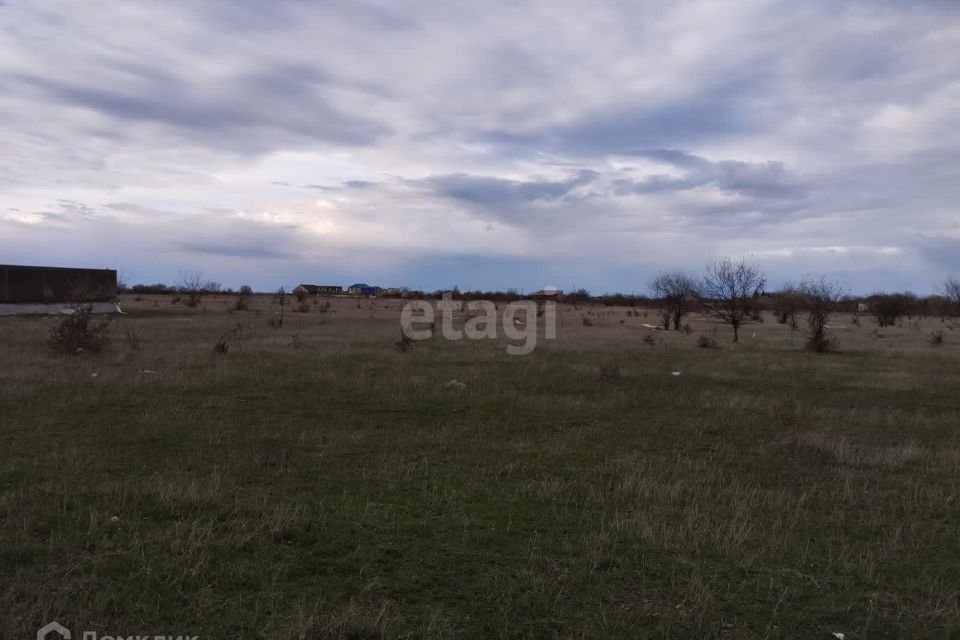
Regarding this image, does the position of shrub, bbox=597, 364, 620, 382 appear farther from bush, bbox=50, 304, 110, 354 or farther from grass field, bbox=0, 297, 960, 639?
bush, bbox=50, 304, 110, 354

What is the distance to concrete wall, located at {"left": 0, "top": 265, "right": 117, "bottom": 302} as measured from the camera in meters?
34.5

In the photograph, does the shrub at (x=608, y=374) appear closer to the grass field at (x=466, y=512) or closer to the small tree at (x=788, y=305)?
the grass field at (x=466, y=512)

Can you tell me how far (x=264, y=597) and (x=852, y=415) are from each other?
10819 millimetres

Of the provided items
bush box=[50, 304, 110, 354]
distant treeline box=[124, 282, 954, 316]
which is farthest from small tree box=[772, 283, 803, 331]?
bush box=[50, 304, 110, 354]

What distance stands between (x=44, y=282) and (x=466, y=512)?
38407 millimetres

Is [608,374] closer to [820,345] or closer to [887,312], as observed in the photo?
[820,345]

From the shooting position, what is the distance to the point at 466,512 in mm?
5844

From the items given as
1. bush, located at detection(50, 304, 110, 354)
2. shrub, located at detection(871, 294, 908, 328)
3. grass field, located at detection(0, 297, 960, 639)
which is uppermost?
shrub, located at detection(871, 294, 908, 328)

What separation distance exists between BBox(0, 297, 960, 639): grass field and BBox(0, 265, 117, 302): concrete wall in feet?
86.7

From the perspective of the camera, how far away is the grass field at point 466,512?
Answer: 401cm

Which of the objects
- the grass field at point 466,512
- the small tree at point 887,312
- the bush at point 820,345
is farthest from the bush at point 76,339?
the small tree at point 887,312

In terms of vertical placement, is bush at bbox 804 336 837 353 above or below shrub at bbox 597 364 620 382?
above

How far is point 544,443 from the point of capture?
8.93 metres

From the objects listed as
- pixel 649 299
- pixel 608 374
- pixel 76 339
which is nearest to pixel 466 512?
pixel 608 374
